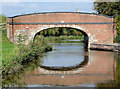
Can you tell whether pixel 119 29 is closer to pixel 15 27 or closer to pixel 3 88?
pixel 15 27

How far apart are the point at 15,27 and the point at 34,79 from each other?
13913 millimetres

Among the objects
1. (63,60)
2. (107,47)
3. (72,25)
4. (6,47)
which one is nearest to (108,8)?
(72,25)

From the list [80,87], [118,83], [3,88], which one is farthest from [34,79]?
[118,83]

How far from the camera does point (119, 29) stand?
21766mm

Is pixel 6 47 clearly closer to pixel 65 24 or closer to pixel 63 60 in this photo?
pixel 63 60

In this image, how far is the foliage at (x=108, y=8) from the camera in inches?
1065

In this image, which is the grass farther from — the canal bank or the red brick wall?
the canal bank

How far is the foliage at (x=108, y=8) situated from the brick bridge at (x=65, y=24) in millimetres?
5398

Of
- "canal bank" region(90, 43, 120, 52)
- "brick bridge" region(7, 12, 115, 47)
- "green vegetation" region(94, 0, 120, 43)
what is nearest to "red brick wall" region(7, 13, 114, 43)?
"brick bridge" region(7, 12, 115, 47)

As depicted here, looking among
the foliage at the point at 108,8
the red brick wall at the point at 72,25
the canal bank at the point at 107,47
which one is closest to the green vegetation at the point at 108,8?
the foliage at the point at 108,8

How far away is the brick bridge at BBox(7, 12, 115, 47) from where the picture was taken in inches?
839

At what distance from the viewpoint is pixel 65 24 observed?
21500 mm

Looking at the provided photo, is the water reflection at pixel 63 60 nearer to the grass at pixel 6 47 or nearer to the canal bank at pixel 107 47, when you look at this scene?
the grass at pixel 6 47

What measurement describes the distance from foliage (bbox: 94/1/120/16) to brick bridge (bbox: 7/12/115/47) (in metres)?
5.40
